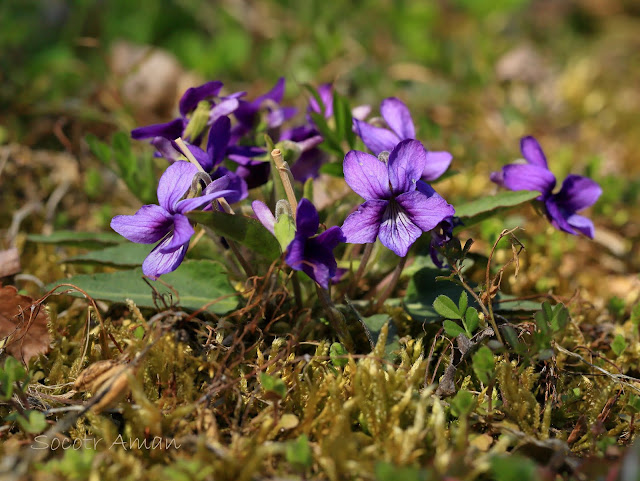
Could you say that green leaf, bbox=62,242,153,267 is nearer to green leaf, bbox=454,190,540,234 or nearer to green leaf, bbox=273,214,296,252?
green leaf, bbox=273,214,296,252

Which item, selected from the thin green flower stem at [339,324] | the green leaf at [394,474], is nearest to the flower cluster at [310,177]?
the thin green flower stem at [339,324]

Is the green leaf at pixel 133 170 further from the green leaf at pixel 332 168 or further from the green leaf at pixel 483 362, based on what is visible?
the green leaf at pixel 483 362

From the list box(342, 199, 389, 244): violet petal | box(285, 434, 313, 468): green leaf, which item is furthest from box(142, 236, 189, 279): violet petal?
box(285, 434, 313, 468): green leaf

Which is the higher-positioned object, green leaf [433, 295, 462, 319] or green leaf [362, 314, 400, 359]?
green leaf [433, 295, 462, 319]

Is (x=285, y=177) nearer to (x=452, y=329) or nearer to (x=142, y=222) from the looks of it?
(x=142, y=222)

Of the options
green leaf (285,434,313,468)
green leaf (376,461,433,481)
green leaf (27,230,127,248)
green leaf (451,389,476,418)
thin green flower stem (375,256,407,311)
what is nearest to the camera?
green leaf (376,461,433,481)

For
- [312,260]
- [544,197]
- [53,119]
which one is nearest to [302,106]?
[53,119]

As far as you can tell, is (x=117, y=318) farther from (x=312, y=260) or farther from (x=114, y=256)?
(x=312, y=260)
